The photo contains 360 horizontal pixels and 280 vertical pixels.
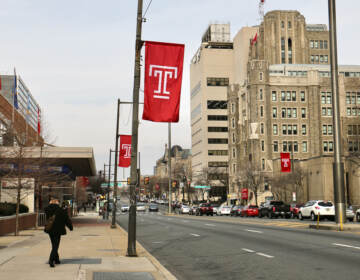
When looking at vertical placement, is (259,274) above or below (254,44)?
below

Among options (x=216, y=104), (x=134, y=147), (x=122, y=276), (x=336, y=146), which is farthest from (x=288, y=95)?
(x=122, y=276)

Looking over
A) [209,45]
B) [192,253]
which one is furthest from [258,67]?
[192,253]

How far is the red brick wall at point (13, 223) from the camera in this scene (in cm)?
2525

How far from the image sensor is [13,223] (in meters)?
27.9

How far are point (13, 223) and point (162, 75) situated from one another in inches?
692

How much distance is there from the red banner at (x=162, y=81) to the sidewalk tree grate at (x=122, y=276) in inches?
184

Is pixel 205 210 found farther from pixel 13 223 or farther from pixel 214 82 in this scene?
pixel 214 82

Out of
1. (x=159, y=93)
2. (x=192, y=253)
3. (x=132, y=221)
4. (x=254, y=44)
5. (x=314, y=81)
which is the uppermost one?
(x=254, y=44)

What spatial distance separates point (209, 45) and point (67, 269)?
150 m

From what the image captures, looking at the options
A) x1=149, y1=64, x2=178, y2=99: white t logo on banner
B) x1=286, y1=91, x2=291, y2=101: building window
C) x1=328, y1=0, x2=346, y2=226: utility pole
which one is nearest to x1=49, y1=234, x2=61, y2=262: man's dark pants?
x1=149, y1=64, x2=178, y2=99: white t logo on banner

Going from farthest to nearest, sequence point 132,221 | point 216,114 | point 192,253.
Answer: point 216,114 → point 192,253 → point 132,221

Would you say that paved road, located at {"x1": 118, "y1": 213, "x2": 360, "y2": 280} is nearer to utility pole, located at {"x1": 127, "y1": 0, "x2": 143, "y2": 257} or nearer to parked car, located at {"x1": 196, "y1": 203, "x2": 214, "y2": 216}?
utility pole, located at {"x1": 127, "y1": 0, "x2": 143, "y2": 257}

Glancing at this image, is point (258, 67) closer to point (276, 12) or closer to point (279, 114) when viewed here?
point (279, 114)

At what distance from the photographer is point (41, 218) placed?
3875 centimetres
